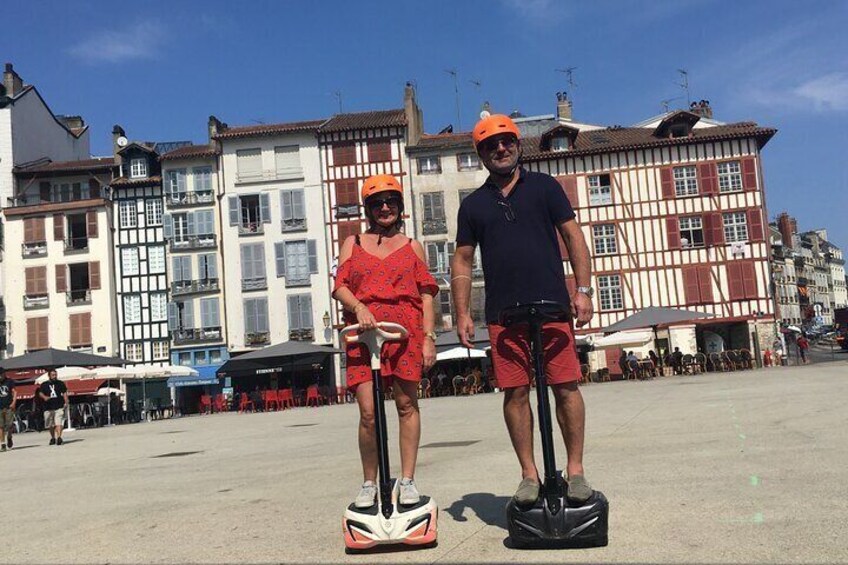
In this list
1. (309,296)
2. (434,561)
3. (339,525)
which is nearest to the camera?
(434,561)

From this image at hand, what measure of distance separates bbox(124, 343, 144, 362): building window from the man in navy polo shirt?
145 feet

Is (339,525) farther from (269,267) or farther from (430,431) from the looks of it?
(269,267)

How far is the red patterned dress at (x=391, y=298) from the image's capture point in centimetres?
419

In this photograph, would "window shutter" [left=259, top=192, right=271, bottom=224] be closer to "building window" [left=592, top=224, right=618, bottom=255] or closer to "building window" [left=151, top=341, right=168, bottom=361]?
"building window" [left=151, top=341, right=168, bottom=361]

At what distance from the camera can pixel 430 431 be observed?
11.7m

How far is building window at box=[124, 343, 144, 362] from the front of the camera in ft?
150

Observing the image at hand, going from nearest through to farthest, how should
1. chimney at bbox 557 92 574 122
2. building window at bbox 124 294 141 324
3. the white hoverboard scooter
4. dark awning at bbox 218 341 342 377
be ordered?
the white hoverboard scooter, dark awning at bbox 218 341 342 377, building window at bbox 124 294 141 324, chimney at bbox 557 92 574 122

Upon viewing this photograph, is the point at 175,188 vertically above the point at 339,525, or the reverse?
the point at 175,188

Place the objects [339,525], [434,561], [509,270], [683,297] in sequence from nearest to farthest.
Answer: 1. [434,561]
2. [509,270]
3. [339,525]
4. [683,297]

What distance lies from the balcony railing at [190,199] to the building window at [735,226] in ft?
86.9

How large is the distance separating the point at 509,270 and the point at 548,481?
97 centimetres

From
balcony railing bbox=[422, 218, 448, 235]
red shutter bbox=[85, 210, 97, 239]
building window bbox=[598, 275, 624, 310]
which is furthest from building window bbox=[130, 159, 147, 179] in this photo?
building window bbox=[598, 275, 624, 310]

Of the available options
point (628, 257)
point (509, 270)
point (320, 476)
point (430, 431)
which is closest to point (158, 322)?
point (628, 257)

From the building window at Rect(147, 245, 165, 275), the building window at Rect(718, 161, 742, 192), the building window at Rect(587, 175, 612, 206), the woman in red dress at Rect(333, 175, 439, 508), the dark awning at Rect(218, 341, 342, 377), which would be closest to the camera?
the woman in red dress at Rect(333, 175, 439, 508)
